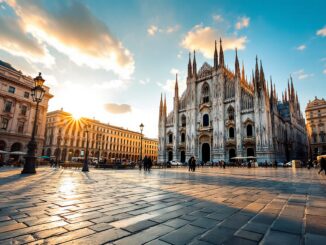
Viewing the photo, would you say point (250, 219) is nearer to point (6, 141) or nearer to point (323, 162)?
point (323, 162)

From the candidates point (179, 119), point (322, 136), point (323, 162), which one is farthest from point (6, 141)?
point (322, 136)

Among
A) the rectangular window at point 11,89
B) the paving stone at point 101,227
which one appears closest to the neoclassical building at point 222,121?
the rectangular window at point 11,89

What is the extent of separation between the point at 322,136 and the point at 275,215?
6226 centimetres

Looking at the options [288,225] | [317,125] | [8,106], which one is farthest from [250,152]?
[8,106]

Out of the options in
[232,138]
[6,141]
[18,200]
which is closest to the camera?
[18,200]

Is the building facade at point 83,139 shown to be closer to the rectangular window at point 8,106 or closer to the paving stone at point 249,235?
the rectangular window at point 8,106

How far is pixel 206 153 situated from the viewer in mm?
39062

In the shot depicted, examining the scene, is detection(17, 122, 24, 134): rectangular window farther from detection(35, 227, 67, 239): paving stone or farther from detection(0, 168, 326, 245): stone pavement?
detection(35, 227, 67, 239): paving stone

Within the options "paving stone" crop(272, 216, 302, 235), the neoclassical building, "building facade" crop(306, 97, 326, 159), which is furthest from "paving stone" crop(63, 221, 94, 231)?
"building facade" crop(306, 97, 326, 159)

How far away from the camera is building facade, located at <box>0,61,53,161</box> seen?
95.3 feet

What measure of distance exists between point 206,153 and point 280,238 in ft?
125

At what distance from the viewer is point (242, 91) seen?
3519 cm

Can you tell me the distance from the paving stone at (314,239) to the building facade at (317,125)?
60.5 meters

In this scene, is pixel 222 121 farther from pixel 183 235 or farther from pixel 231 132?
pixel 183 235
